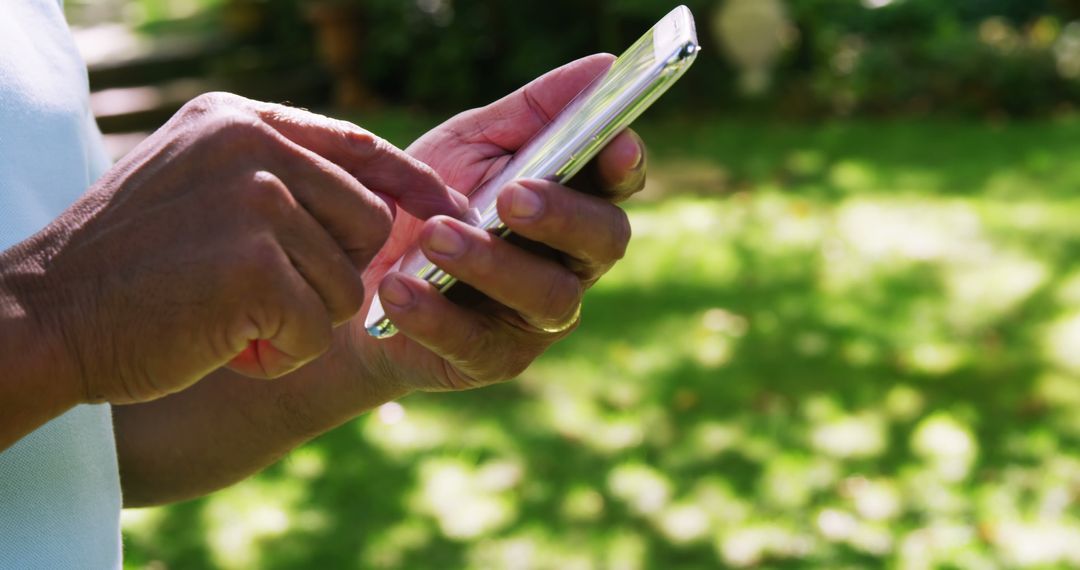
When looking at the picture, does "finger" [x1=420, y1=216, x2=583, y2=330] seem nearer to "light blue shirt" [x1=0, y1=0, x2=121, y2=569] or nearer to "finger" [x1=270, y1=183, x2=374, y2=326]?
"finger" [x1=270, y1=183, x2=374, y2=326]

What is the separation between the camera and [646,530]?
423cm

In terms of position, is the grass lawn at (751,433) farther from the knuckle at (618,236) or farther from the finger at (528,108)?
the knuckle at (618,236)

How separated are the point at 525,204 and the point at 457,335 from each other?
22 centimetres

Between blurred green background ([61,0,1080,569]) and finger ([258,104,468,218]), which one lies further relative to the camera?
blurred green background ([61,0,1080,569])

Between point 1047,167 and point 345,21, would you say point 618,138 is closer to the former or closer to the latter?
point 1047,167

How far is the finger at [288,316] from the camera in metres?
1.22

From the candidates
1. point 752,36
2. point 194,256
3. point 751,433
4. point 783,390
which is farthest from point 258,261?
point 752,36

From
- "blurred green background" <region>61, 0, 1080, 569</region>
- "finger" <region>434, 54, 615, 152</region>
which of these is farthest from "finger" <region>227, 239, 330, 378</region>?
"blurred green background" <region>61, 0, 1080, 569</region>

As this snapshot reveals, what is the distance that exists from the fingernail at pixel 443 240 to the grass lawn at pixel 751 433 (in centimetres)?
272

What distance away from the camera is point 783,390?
16.9 feet

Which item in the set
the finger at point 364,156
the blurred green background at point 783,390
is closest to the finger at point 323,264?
the finger at point 364,156

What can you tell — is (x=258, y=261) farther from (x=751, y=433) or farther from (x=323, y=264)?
(x=751, y=433)

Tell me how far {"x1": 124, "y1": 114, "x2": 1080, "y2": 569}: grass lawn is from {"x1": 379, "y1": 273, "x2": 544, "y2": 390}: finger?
2387mm

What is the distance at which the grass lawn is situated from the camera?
4145mm
